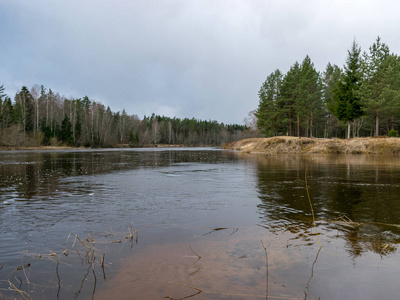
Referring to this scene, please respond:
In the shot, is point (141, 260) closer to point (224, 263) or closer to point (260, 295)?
point (224, 263)

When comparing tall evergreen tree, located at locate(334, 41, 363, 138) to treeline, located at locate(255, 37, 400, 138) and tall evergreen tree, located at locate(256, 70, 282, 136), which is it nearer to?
treeline, located at locate(255, 37, 400, 138)

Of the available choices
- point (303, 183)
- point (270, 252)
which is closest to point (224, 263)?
point (270, 252)

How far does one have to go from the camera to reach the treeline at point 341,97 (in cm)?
4384

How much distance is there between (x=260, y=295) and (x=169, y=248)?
2263mm

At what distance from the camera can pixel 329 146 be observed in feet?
139

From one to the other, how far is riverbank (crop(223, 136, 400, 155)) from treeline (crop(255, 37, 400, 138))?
13.8 ft

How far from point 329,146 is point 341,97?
11.2m

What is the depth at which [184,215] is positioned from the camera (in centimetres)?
807

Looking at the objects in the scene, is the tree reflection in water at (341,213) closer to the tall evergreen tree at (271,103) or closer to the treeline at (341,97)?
the treeline at (341,97)

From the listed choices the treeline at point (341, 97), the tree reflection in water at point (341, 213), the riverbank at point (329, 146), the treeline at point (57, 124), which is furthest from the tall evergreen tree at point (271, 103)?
the tree reflection in water at point (341, 213)

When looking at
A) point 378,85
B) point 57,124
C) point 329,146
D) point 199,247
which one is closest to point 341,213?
point 199,247

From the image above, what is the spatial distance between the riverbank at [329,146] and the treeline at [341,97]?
420cm

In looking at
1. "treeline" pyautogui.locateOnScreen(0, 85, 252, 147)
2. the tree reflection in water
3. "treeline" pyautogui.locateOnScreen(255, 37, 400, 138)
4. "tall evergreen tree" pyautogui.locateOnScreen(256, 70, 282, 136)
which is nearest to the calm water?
the tree reflection in water

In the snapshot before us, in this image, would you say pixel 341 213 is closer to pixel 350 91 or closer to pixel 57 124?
pixel 350 91
